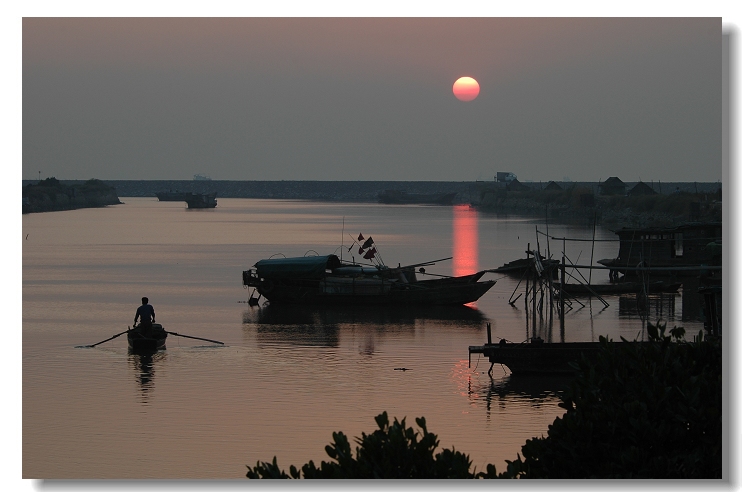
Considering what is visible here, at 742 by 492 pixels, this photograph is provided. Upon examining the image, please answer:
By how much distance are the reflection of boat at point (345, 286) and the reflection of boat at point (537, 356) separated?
1251 centimetres

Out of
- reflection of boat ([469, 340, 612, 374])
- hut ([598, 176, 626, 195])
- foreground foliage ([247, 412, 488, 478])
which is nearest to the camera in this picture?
foreground foliage ([247, 412, 488, 478])

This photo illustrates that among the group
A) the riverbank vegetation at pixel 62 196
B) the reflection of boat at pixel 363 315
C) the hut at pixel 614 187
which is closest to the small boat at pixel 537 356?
the reflection of boat at pixel 363 315

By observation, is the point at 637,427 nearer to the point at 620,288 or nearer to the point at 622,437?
the point at 622,437

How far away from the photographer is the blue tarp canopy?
35.2 meters

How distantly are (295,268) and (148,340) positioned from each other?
1047 cm

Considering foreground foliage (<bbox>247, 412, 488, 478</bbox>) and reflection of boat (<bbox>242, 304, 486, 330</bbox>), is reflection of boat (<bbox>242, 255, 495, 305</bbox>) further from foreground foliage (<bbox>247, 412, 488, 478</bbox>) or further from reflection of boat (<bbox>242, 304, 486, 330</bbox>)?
foreground foliage (<bbox>247, 412, 488, 478</bbox>)

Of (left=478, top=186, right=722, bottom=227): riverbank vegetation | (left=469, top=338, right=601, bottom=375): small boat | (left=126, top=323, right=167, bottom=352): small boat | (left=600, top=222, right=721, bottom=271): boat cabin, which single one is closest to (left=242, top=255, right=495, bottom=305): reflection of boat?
(left=600, top=222, right=721, bottom=271): boat cabin

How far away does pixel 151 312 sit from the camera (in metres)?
25.6

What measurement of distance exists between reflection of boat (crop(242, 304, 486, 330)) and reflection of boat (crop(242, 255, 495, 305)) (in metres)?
0.30

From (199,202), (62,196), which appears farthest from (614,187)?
(62,196)

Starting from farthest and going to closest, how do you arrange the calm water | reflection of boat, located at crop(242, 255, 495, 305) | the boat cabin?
the boat cabin < reflection of boat, located at crop(242, 255, 495, 305) < the calm water

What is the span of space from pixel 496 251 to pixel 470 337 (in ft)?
117

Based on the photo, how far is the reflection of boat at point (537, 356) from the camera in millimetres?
21766

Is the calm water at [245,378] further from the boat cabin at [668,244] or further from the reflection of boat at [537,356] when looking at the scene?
the boat cabin at [668,244]
